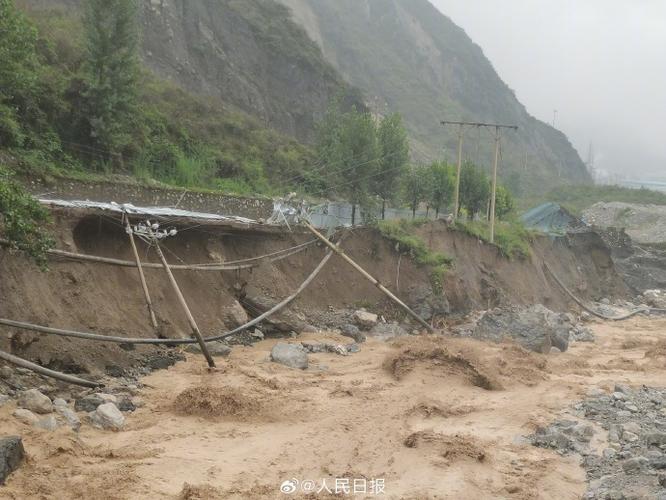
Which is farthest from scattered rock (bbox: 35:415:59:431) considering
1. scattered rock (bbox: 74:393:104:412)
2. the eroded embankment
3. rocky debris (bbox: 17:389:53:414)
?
the eroded embankment

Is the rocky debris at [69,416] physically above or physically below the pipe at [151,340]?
below

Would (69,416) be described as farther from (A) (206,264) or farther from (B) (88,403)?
(A) (206,264)

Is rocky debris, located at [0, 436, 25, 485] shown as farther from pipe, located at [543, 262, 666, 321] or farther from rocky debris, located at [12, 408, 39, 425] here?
pipe, located at [543, 262, 666, 321]

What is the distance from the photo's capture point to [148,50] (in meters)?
46.7

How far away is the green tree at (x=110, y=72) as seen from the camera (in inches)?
1025

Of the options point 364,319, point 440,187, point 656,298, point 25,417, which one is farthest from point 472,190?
point 25,417

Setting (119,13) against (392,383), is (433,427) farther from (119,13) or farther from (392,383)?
(119,13)

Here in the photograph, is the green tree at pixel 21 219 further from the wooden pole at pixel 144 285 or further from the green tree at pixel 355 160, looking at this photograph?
the green tree at pixel 355 160

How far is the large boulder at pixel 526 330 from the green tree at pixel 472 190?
800 inches

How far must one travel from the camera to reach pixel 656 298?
45.5 meters

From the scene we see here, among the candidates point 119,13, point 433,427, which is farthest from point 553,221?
point 433,427

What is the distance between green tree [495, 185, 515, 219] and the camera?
4922cm

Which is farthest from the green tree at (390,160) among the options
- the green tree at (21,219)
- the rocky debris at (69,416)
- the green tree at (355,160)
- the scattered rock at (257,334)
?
the rocky debris at (69,416)

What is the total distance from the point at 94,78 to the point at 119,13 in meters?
3.40
